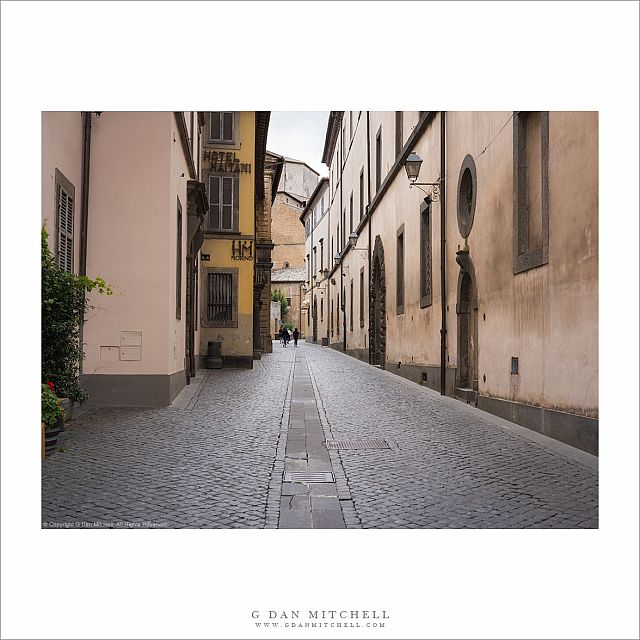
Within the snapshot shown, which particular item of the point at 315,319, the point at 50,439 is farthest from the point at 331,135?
the point at 50,439

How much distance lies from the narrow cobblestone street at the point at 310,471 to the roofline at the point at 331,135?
24.0 metres

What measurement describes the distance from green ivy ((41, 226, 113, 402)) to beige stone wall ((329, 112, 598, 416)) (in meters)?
4.57

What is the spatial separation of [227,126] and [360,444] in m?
14.1

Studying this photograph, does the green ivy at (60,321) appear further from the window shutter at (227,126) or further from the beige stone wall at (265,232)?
the beige stone wall at (265,232)

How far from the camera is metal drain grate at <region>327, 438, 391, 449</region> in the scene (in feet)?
23.8

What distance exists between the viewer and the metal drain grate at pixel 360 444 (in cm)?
727

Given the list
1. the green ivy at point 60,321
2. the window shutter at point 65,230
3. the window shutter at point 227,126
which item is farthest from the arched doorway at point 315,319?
the green ivy at point 60,321

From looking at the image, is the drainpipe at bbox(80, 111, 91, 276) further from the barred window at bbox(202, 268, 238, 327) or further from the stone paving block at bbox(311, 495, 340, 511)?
the barred window at bbox(202, 268, 238, 327)

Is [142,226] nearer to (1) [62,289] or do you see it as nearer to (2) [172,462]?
(1) [62,289]

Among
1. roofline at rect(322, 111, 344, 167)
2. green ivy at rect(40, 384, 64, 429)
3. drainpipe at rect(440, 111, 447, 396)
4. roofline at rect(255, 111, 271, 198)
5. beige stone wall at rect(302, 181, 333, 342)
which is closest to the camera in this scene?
green ivy at rect(40, 384, 64, 429)

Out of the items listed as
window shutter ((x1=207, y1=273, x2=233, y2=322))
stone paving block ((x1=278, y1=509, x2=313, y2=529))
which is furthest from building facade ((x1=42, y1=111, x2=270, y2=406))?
window shutter ((x1=207, y1=273, x2=233, y2=322))

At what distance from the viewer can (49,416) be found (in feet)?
20.6

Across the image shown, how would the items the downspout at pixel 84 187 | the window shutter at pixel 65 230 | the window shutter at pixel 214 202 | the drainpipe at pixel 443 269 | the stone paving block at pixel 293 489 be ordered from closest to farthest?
the stone paving block at pixel 293 489
the window shutter at pixel 65 230
the downspout at pixel 84 187
the drainpipe at pixel 443 269
the window shutter at pixel 214 202

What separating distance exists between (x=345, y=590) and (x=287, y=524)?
124 centimetres
